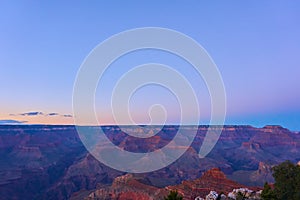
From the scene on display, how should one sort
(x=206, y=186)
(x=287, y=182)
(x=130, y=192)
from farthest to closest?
1. (x=130, y=192)
2. (x=206, y=186)
3. (x=287, y=182)

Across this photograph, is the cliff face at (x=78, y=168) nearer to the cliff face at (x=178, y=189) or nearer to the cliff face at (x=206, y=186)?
the cliff face at (x=178, y=189)

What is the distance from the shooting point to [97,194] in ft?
281

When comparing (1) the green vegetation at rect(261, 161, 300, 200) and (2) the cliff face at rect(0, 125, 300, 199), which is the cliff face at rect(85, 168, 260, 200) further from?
(1) the green vegetation at rect(261, 161, 300, 200)

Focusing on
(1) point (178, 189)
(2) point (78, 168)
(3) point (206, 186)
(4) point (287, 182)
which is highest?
(4) point (287, 182)

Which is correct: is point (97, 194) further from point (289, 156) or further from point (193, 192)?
point (289, 156)

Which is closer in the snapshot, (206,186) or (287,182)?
(287,182)

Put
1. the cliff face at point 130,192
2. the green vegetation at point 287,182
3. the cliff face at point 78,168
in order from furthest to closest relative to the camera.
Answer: the cliff face at point 78,168 < the cliff face at point 130,192 < the green vegetation at point 287,182

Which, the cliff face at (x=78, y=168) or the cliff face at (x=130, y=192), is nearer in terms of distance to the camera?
the cliff face at (x=130, y=192)

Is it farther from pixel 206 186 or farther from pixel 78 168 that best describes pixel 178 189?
pixel 78 168

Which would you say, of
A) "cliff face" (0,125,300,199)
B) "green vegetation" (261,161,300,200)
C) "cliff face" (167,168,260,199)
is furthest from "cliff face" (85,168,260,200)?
"green vegetation" (261,161,300,200)

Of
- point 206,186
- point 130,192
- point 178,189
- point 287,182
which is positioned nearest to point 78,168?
point 130,192

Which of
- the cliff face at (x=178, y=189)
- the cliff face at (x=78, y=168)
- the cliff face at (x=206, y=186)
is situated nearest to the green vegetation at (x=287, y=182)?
the cliff face at (x=178, y=189)

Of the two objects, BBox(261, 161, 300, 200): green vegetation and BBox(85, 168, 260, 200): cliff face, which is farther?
BBox(85, 168, 260, 200): cliff face

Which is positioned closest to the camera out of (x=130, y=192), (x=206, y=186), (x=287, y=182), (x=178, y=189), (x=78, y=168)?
(x=287, y=182)
